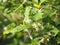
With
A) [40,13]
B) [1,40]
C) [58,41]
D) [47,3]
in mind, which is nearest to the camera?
[40,13]

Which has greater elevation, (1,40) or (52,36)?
(52,36)

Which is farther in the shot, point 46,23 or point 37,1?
point 46,23

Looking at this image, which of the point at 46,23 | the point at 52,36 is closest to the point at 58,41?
the point at 52,36

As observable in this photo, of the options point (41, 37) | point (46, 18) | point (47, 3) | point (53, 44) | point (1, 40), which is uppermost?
point (47, 3)

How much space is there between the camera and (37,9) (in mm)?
1479

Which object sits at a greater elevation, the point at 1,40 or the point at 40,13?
the point at 40,13

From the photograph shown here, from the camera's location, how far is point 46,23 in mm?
1594

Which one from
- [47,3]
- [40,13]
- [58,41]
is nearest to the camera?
[40,13]

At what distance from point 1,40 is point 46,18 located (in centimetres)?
183

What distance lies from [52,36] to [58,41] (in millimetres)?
58

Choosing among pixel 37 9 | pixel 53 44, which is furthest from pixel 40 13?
pixel 53 44

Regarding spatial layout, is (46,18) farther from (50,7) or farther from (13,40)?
(13,40)

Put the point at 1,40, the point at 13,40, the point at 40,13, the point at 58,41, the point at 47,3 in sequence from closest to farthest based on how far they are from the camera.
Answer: the point at 40,13, the point at 47,3, the point at 58,41, the point at 13,40, the point at 1,40

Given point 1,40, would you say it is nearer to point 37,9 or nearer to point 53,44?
point 53,44
